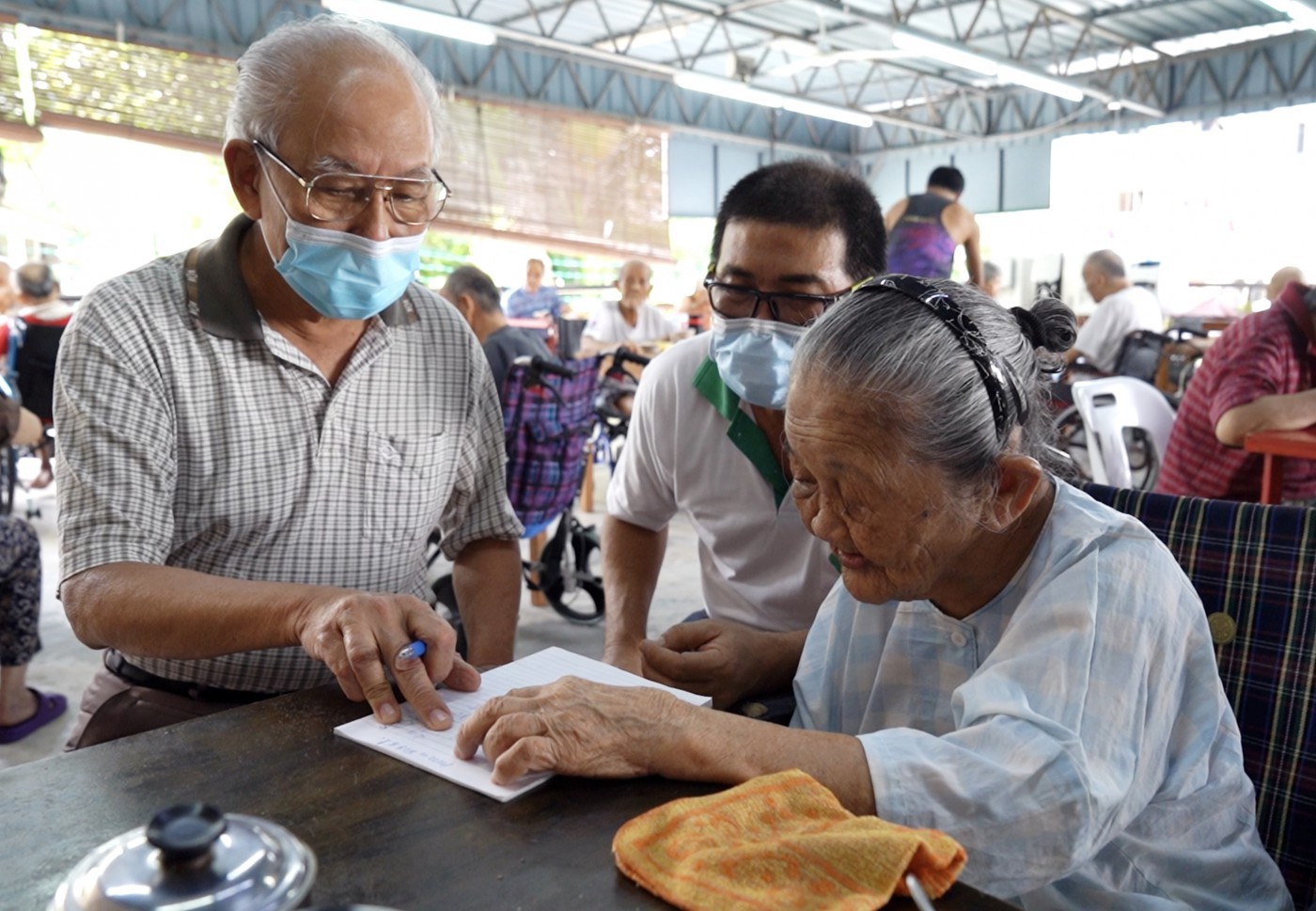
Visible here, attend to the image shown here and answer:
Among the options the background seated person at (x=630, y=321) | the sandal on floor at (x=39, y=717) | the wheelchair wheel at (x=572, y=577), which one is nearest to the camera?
the sandal on floor at (x=39, y=717)

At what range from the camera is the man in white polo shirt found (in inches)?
66.5

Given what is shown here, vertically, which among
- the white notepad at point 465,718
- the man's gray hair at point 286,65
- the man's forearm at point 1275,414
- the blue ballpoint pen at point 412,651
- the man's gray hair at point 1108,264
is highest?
the man's gray hair at point 286,65

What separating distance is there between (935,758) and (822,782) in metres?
0.10

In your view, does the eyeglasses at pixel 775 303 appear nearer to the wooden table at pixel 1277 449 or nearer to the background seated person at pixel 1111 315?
the wooden table at pixel 1277 449

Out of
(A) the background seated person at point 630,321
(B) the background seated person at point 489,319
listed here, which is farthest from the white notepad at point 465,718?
(A) the background seated person at point 630,321

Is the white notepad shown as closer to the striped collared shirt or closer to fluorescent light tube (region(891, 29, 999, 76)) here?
the striped collared shirt

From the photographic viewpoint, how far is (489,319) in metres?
4.58

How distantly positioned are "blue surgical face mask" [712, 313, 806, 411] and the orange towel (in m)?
0.94

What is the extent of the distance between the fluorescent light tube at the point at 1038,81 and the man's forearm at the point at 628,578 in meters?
9.24

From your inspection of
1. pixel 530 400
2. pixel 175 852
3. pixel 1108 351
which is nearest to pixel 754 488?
pixel 175 852

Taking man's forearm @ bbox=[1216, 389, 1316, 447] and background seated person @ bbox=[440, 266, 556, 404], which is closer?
man's forearm @ bbox=[1216, 389, 1316, 447]

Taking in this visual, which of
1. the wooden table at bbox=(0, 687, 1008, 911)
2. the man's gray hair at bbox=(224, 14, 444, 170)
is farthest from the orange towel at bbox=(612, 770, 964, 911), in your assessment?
the man's gray hair at bbox=(224, 14, 444, 170)

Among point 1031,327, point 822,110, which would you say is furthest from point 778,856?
point 822,110

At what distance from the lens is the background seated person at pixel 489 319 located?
429 centimetres
